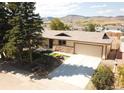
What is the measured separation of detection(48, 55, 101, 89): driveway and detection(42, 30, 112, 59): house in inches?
51.9

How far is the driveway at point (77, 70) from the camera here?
1775 centimetres

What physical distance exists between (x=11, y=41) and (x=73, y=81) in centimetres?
688

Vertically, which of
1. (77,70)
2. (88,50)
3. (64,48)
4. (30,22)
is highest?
(30,22)


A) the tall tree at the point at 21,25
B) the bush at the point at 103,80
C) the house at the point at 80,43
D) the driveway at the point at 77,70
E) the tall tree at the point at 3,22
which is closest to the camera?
the bush at the point at 103,80

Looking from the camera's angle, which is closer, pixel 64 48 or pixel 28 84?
pixel 28 84

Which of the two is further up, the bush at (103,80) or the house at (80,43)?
the house at (80,43)

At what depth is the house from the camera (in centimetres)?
2561

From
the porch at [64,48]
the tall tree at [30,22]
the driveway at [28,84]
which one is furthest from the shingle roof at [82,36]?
the driveway at [28,84]

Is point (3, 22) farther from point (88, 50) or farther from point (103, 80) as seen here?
point (88, 50)

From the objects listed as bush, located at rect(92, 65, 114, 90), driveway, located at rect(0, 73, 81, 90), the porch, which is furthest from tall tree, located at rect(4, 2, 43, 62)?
the porch

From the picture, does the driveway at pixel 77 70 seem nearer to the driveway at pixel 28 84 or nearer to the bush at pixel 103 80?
the driveway at pixel 28 84

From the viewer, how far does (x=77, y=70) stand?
20.4 m

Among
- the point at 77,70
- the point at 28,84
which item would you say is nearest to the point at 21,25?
the point at 28,84

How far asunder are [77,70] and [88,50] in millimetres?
6838
